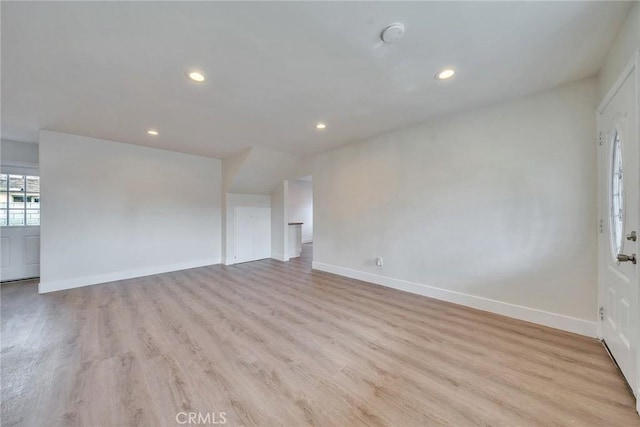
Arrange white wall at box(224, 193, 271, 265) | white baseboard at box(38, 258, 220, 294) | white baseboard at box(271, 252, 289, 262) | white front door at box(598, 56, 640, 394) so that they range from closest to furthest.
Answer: white front door at box(598, 56, 640, 394)
white baseboard at box(38, 258, 220, 294)
white wall at box(224, 193, 271, 265)
white baseboard at box(271, 252, 289, 262)

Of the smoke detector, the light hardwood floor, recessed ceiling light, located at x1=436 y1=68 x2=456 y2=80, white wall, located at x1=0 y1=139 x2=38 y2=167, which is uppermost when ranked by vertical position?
recessed ceiling light, located at x1=436 y1=68 x2=456 y2=80

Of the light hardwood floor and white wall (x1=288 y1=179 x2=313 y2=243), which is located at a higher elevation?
white wall (x1=288 y1=179 x2=313 y2=243)

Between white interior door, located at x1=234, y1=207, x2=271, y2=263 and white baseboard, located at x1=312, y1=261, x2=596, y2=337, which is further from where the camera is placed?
white interior door, located at x1=234, y1=207, x2=271, y2=263

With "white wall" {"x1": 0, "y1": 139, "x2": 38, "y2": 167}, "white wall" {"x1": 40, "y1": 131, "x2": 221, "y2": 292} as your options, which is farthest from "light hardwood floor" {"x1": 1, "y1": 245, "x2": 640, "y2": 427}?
"white wall" {"x1": 0, "y1": 139, "x2": 38, "y2": 167}

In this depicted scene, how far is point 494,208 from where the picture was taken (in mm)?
2832

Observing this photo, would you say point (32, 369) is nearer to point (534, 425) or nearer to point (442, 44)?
point (534, 425)

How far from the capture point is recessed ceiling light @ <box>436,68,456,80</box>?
7.10 feet

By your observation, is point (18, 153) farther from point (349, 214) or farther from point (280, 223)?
point (349, 214)

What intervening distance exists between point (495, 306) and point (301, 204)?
7.22 meters

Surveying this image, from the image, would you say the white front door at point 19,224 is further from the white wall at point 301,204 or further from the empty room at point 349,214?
the white wall at point 301,204

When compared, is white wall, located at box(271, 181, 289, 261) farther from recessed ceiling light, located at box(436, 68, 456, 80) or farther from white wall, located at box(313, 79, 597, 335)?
recessed ceiling light, located at box(436, 68, 456, 80)

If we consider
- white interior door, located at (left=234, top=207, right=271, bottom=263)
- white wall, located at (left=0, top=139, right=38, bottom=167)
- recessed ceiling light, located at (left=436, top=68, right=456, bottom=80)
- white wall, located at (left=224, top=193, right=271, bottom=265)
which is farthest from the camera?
white interior door, located at (left=234, top=207, right=271, bottom=263)

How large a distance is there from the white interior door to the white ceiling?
2939 mm

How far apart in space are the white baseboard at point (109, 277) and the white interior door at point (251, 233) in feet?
2.79
